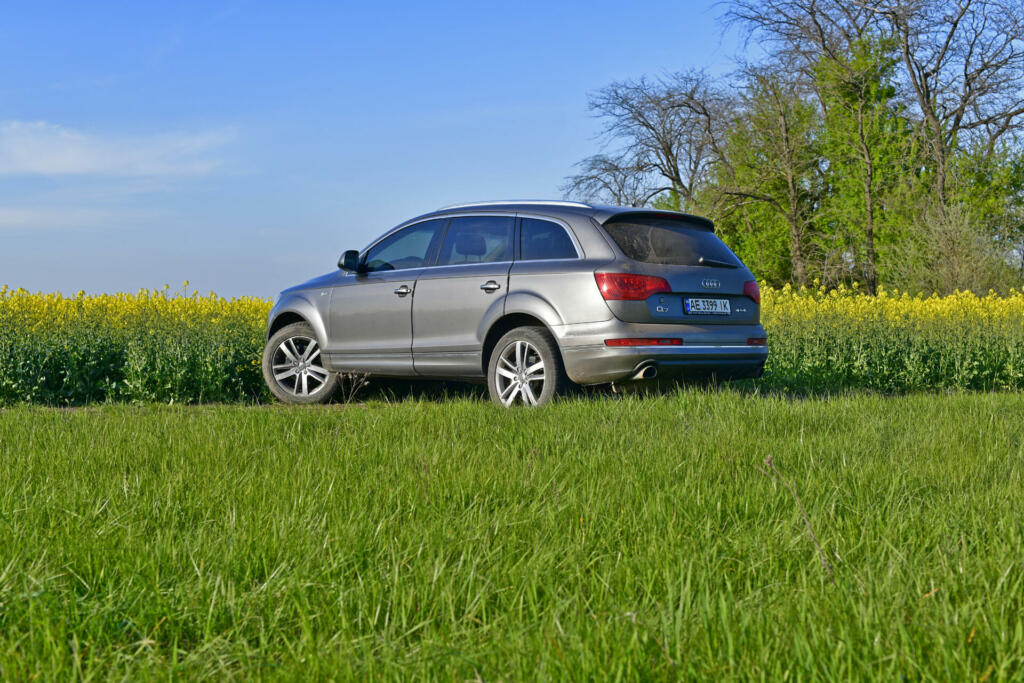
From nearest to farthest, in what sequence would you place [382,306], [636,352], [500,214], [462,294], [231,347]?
[636,352], [462,294], [500,214], [382,306], [231,347]

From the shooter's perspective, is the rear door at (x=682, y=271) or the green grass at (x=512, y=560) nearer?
the green grass at (x=512, y=560)

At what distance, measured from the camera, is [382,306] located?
30.0 feet

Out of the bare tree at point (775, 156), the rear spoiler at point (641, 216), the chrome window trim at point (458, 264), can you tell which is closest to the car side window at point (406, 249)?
the chrome window trim at point (458, 264)

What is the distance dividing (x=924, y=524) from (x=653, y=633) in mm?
1607

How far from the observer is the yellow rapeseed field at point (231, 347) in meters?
10.6

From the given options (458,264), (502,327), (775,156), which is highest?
(775,156)

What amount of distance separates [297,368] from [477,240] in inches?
109

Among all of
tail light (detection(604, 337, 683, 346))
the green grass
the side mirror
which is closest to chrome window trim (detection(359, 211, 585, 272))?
the side mirror

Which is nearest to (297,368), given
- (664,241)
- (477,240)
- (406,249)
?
(406,249)

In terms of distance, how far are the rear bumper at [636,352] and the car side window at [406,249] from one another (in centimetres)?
208

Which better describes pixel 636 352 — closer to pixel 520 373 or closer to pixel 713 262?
pixel 520 373

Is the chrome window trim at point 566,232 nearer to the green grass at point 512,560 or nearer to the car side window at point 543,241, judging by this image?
the car side window at point 543,241

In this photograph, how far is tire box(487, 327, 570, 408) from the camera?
7.71 meters

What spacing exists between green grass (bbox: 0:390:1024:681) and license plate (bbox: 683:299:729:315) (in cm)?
275
